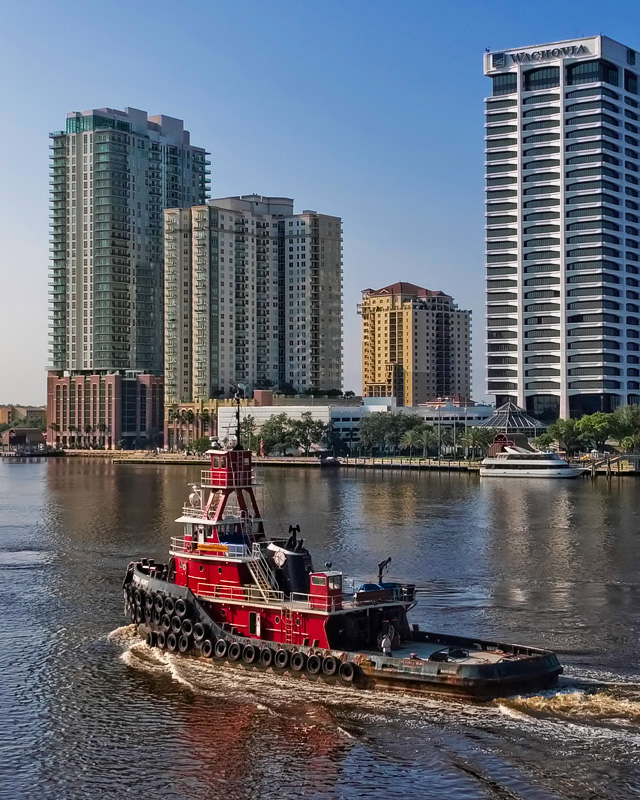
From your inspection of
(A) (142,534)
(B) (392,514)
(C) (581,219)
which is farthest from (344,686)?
(C) (581,219)

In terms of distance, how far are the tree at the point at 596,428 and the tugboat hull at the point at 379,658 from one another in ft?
386

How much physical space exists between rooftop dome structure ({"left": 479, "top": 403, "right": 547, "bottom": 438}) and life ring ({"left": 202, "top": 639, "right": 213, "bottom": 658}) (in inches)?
4667

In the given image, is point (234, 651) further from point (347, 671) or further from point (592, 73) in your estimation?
point (592, 73)

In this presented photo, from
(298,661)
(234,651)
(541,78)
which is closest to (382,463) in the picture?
(541,78)

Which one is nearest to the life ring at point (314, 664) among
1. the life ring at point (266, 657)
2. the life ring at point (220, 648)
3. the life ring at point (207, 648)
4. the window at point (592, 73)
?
the life ring at point (266, 657)

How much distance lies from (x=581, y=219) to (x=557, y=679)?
5932 inches

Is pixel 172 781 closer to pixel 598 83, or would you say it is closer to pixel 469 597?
pixel 469 597

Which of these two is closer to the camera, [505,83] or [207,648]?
[207,648]

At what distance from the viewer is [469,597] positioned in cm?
4994

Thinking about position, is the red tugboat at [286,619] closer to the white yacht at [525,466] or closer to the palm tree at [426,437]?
the white yacht at [525,466]

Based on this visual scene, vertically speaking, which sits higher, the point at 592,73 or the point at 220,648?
the point at 592,73

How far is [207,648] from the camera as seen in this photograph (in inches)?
1432

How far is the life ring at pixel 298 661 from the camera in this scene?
33688mm

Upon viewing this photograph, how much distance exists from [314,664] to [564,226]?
15218 centimetres
